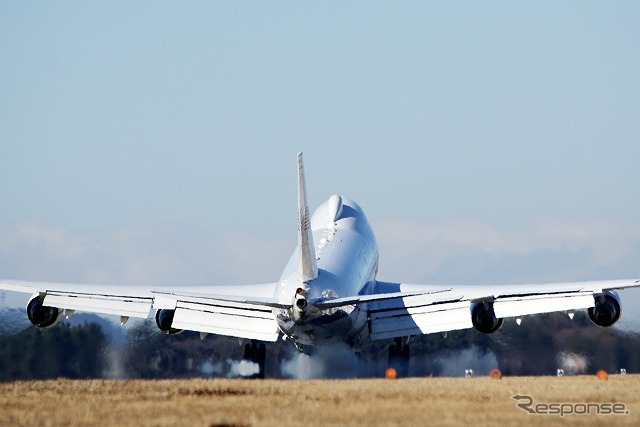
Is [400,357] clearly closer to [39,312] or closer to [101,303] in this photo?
[101,303]

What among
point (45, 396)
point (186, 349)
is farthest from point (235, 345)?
point (45, 396)

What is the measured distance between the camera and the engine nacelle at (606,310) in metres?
43.4

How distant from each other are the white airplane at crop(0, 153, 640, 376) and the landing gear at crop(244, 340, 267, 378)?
3 cm

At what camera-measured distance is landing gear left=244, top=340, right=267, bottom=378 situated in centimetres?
4516

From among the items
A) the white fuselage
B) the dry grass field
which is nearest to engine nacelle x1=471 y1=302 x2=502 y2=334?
the white fuselage

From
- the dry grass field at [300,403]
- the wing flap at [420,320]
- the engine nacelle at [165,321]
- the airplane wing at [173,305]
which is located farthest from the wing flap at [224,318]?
the dry grass field at [300,403]

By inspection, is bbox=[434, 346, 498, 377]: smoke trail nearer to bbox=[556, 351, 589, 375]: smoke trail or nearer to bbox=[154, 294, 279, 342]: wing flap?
bbox=[556, 351, 589, 375]: smoke trail

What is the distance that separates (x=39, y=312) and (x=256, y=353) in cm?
752

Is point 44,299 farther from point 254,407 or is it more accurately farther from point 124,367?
point 254,407

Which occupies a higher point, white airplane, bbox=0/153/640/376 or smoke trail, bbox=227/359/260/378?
white airplane, bbox=0/153/640/376

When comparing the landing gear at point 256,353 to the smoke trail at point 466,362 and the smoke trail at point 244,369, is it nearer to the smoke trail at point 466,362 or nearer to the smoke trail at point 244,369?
the smoke trail at point 244,369

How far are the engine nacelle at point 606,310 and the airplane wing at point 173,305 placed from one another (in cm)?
1030

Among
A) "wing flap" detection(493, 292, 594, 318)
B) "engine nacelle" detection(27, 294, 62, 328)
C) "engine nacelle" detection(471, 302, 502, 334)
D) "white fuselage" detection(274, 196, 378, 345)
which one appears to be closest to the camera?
"white fuselage" detection(274, 196, 378, 345)

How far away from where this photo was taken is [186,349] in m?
48.6
